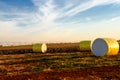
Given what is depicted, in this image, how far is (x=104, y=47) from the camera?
32000mm

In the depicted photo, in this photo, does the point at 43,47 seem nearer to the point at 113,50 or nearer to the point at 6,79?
the point at 113,50

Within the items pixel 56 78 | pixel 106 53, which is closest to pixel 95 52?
pixel 106 53

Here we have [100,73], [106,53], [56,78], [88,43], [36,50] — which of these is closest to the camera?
[56,78]

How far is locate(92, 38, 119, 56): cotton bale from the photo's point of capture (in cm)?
3182

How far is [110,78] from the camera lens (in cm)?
1706

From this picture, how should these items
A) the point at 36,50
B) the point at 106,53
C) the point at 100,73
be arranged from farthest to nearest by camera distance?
1. the point at 36,50
2. the point at 106,53
3. the point at 100,73

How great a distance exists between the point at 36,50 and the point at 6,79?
32.6 metres

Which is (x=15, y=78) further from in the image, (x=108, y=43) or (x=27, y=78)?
(x=108, y=43)

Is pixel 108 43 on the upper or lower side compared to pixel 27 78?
upper

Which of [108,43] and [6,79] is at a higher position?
[108,43]

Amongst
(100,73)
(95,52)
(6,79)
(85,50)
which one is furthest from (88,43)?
(6,79)

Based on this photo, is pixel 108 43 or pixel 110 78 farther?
pixel 108 43

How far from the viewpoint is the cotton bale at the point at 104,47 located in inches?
1253

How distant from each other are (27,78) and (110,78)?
5.54m
